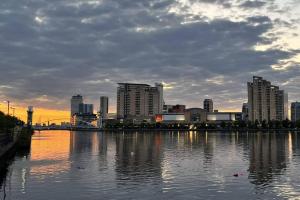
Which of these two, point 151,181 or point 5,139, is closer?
point 151,181

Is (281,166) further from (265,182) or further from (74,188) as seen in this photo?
(74,188)

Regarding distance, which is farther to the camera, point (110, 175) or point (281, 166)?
point (281, 166)

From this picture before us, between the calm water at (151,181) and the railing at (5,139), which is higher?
the railing at (5,139)

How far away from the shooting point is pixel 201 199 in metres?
36.1

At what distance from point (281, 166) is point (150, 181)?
2497 centimetres

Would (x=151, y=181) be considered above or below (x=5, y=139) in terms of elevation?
below

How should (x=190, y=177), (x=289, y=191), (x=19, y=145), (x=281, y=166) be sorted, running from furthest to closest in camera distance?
1. (x=19, y=145)
2. (x=281, y=166)
3. (x=190, y=177)
4. (x=289, y=191)

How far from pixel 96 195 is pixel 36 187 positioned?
7.99 meters

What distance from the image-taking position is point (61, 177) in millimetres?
48594

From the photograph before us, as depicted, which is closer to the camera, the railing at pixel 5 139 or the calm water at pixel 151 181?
the calm water at pixel 151 181

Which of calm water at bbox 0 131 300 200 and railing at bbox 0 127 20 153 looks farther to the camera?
railing at bbox 0 127 20 153

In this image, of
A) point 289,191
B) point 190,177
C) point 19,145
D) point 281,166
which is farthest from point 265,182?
point 19,145

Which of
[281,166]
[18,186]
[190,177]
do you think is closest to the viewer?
[18,186]

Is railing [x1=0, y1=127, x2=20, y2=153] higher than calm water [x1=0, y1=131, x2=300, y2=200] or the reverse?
higher
